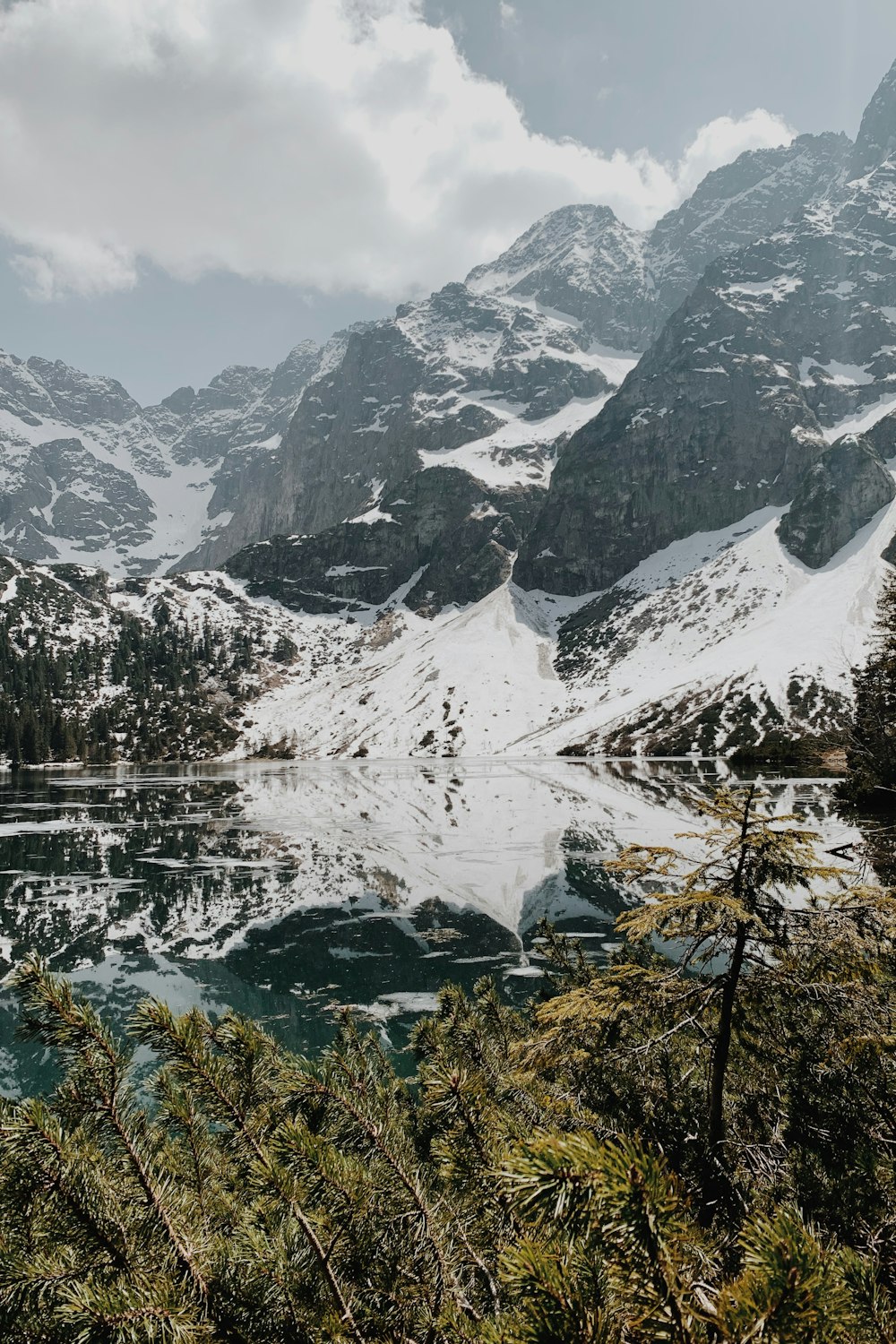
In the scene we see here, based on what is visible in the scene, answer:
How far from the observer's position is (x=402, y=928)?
978 inches

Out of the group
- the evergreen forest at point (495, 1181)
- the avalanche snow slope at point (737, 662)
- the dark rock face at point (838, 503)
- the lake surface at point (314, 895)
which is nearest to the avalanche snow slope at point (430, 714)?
the avalanche snow slope at point (737, 662)

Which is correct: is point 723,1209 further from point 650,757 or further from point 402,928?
point 650,757

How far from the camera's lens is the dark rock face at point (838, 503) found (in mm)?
185625

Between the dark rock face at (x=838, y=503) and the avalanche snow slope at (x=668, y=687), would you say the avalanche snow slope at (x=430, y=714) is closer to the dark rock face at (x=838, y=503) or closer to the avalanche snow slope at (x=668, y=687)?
the avalanche snow slope at (x=668, y=687)

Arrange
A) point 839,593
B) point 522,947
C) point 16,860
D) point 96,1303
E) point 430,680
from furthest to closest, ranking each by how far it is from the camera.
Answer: point 430,680
point 839,593
point 16,860
point 522,947
point 96,1303

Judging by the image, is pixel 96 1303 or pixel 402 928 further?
Answer: pixel 402 928

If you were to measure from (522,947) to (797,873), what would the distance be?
18889 mm

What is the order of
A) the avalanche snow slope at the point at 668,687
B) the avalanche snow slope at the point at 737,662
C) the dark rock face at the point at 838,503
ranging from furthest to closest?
the dark rock face at the point at 838,503
the avalanche snow slope at the point at 668,687
the avalanche snow slope at the point at 737,662

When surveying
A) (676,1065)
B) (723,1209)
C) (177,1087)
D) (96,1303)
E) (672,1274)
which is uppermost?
(672,1274)

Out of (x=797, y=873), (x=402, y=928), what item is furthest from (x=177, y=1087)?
(x=402, y=928)

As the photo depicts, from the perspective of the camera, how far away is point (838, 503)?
190 meters

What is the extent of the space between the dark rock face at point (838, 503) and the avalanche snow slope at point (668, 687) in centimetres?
430

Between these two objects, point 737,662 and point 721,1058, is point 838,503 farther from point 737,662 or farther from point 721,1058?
point 721,1058

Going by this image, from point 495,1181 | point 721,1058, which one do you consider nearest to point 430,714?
point 721,1058
